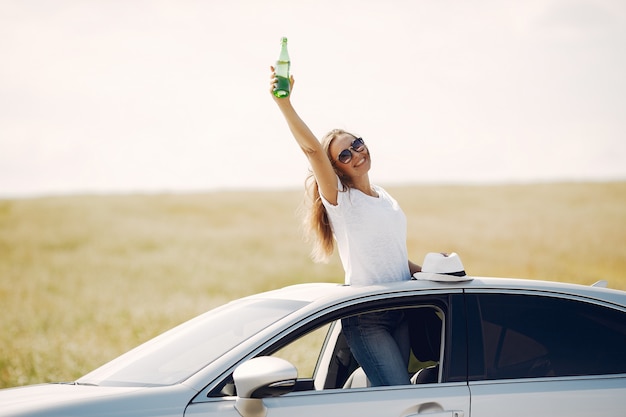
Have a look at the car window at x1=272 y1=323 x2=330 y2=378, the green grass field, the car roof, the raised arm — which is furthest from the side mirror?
the green grass field

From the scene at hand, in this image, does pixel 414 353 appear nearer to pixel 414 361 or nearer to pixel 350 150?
pixel 414 361

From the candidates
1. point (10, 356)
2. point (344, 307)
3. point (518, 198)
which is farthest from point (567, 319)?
point (518, 198)

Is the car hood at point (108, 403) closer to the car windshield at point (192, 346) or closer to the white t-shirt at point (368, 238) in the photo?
the car windshield at point (192, 346)

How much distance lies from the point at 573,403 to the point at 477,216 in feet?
93.6

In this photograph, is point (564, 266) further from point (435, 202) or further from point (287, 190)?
point (287, 190)

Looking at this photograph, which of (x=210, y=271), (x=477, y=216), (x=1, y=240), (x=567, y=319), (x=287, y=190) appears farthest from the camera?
(x=287, y=190)

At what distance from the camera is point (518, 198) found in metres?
36.9

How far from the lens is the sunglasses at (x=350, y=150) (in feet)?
16.8

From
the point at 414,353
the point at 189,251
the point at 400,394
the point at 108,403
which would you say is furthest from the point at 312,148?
the point at 189,251

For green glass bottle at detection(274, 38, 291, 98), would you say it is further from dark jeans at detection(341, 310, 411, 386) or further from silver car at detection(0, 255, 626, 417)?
dark jeans at detection(341, 310, 411, 386)

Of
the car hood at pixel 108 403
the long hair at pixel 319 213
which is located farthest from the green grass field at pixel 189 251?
the car hood at pixel 108 403

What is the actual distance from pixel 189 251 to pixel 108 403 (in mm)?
23847

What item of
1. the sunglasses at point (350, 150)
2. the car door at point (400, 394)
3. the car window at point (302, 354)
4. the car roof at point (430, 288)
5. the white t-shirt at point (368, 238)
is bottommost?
the car window at point (302, 354)

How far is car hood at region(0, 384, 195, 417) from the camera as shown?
3883 mm
